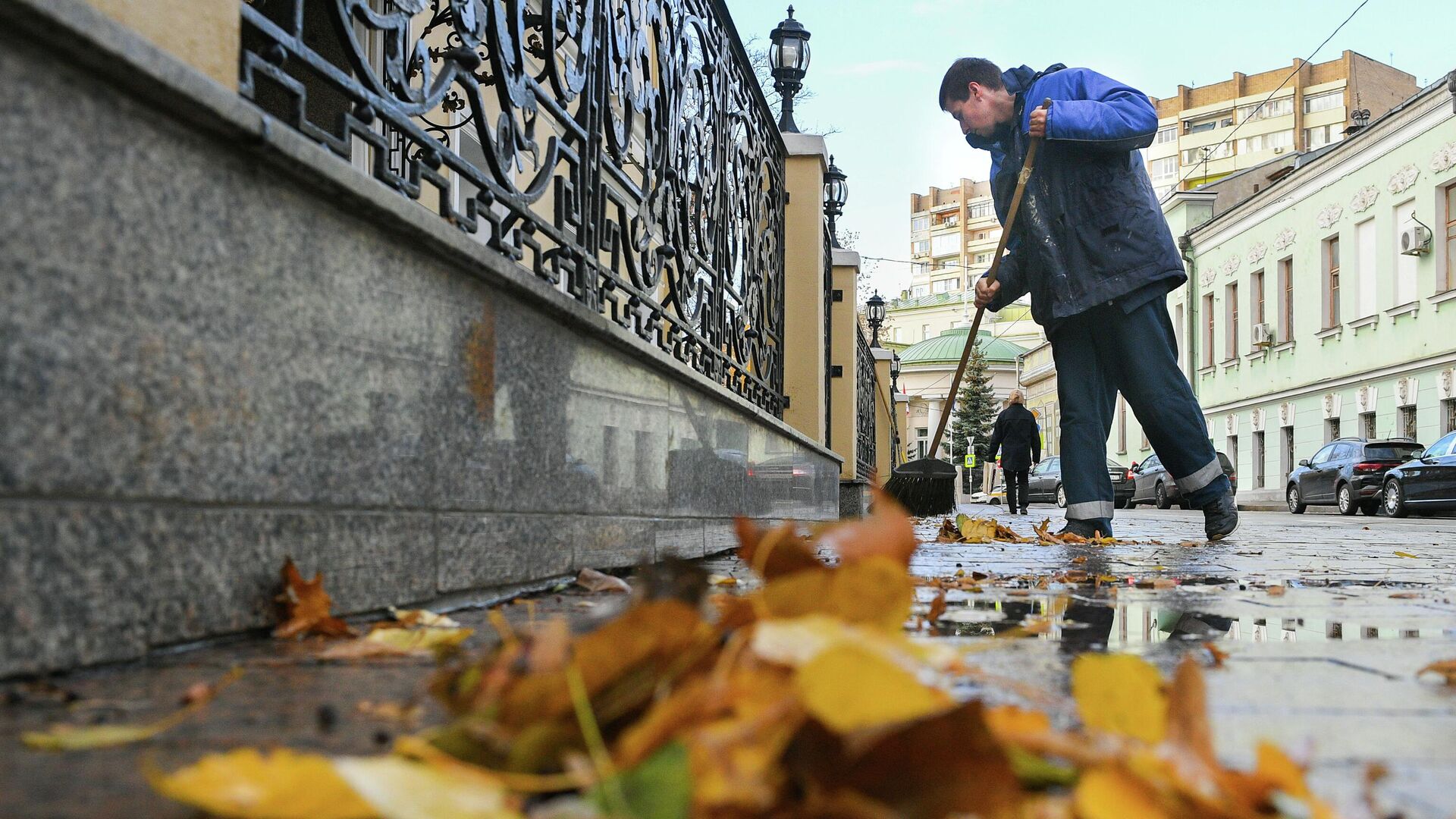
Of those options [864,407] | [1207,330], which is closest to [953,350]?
[1207,330]

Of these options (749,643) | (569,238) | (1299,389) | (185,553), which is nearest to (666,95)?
(569,238)

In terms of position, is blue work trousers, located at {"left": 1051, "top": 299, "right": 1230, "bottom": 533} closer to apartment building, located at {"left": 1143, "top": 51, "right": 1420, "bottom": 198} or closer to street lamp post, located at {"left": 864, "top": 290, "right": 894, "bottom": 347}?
street lamp post, located at {"left": 864, "top": 290, "right": 894, "bottom": 347}

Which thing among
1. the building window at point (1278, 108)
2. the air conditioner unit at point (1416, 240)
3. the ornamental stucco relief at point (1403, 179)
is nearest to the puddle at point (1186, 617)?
the air conditioner unit at point (1416, 240)

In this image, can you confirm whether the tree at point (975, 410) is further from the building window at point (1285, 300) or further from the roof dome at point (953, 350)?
→ the building window at point (1285, 300)

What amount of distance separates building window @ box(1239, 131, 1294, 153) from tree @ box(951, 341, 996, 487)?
824 inches

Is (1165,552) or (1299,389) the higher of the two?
(1299,389)

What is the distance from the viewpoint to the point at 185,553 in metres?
1.69

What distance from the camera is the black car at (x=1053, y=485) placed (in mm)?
35062

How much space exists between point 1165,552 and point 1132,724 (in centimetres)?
470

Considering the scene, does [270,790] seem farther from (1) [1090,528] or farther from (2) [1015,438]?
(2) [1015,438]

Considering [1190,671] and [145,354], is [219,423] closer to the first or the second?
[145,354]

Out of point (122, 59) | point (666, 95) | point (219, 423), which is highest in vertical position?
point (666, 95)

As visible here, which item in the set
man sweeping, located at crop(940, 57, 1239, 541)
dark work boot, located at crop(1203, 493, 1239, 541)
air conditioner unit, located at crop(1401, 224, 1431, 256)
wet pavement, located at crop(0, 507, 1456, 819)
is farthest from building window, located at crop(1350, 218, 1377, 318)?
wet pavement, located at crop(0, 507, 1456, 819)

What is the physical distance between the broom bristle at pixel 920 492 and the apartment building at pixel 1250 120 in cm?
6075
